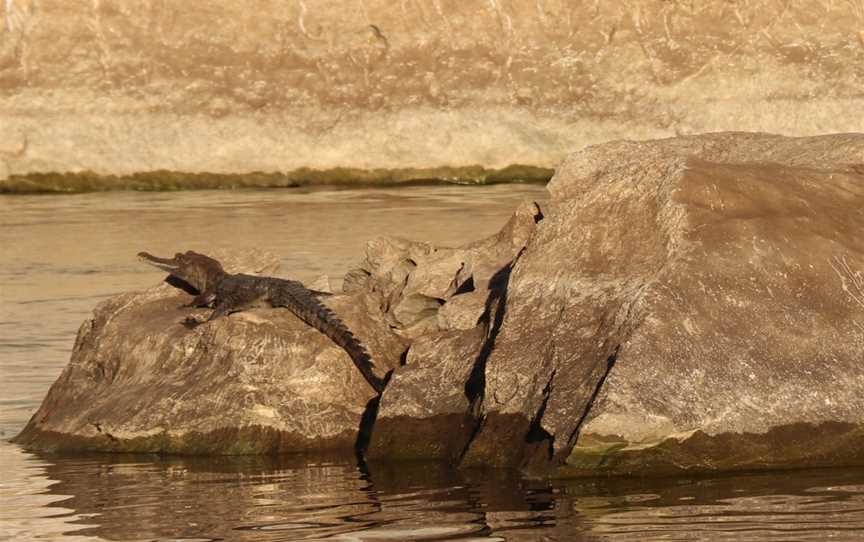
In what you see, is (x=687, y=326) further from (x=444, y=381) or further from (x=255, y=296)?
(x=255, y=296)

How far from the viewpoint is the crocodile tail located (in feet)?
34.5

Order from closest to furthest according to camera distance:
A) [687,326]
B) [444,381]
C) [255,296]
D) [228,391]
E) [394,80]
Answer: [687,326] < [444,381] < [228,391] < [255,296] < [394,80]

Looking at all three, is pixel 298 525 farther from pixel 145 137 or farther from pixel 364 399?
pixel 145 137

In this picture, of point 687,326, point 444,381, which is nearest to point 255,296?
point 444,381

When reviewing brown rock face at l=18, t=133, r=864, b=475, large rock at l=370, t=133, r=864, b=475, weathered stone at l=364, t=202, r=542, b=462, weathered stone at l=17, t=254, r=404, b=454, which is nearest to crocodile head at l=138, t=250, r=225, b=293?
brown rock face at l=18, t=133, r=864, b=475

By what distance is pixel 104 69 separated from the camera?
31.8 metres

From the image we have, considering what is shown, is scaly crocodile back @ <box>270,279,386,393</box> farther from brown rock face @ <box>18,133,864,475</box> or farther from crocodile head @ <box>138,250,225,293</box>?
crocodile head @ <box>138,250,225,293</box>

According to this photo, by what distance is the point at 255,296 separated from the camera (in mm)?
11820

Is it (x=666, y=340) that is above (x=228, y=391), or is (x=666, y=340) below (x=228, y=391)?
above

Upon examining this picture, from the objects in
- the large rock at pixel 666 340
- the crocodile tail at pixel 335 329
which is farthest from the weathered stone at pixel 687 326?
the crocodile tail at pixel 335 329

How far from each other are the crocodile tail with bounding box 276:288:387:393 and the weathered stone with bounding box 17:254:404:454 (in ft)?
0.17

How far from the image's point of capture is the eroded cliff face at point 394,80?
31281 mm

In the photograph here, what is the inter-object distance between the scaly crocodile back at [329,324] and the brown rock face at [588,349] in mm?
77

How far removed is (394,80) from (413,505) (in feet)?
77.2
